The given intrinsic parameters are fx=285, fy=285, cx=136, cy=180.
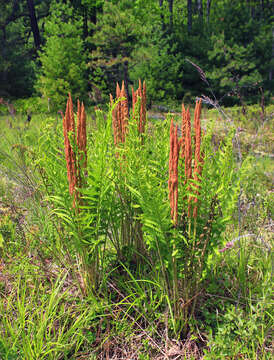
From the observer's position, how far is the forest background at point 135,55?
10.6 m

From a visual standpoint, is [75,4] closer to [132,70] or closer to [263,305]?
[132,70]

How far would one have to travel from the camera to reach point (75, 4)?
15.8m

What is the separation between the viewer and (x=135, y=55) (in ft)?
34.2

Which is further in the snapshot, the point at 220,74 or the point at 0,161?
the point at 220,74

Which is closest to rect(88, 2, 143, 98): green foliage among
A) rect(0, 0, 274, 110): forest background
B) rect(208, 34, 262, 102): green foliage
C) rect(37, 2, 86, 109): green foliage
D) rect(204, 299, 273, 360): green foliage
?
rect(0, 0, 274, 110): forest background

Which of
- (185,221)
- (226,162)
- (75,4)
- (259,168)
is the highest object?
(75,4)

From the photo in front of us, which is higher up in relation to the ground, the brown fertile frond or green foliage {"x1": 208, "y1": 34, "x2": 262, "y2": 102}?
green foliage {"x1": 208, "y1": 34, "x2": 262, "y2": 102}

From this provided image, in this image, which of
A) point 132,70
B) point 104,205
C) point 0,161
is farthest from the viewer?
point 132,70

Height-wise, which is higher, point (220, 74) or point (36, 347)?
point (220, 74)

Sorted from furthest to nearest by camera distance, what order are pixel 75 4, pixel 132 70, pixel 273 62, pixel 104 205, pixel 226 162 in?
1. pixel 75 4
2. pixel 273 62
3. pixel 132 70
4. pixel 104 205
5. pixel 226 162

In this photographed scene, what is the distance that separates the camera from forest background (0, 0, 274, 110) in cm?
1057

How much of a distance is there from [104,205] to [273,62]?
14.2 meters

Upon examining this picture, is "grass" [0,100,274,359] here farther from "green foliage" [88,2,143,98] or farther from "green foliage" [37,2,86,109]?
"green foliage" [88,2,143,98]

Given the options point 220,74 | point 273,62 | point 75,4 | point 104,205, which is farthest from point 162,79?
point 104,205
